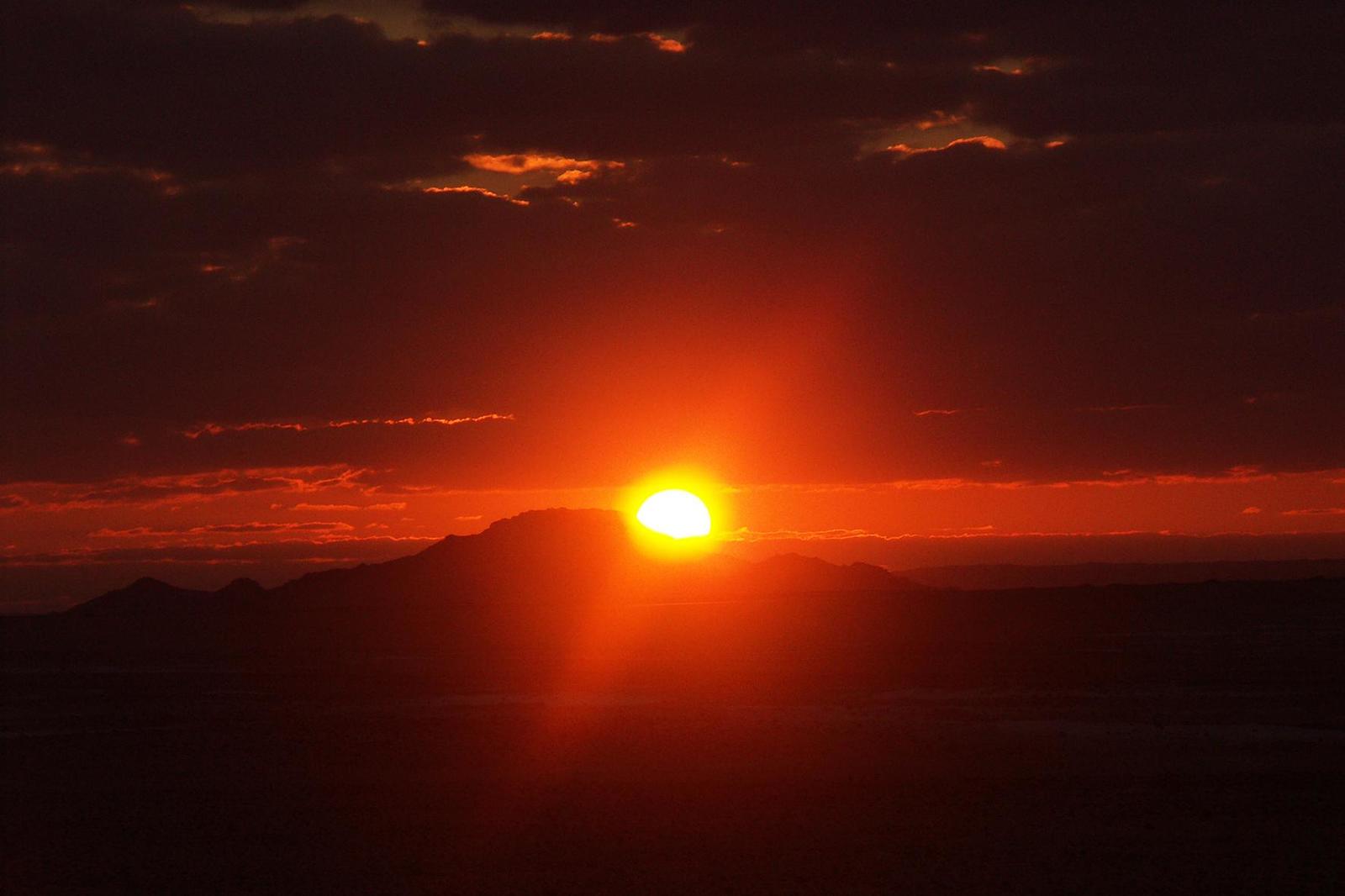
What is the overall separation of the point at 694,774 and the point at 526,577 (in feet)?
438

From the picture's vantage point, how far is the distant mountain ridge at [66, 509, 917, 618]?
150 m

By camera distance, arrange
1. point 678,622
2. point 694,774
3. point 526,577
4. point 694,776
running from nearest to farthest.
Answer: point 694,776 → point 694,774 → point 678,622 → point 526,577

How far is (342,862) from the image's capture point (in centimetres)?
2223

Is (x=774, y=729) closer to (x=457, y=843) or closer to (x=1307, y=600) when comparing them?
(x=457, y=843)

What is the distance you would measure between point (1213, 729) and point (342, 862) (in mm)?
22638

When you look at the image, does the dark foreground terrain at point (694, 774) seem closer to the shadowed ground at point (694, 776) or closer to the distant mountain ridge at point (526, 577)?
the shadowed ground at point (694, 776)

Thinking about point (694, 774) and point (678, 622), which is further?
point (678, 622)

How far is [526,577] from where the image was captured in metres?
162

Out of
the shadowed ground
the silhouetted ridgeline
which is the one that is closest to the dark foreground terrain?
the shadowed ground

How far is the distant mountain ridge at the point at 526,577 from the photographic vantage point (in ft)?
491

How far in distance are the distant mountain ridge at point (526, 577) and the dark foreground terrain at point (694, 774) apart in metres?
86.3

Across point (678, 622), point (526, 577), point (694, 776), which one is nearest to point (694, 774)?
point (694, 776)

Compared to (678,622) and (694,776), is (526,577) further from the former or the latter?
(694,776)

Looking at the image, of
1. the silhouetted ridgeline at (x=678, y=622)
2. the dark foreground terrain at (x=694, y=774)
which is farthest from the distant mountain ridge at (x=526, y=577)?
the dark foreground terrain at (x=694, y=774)
